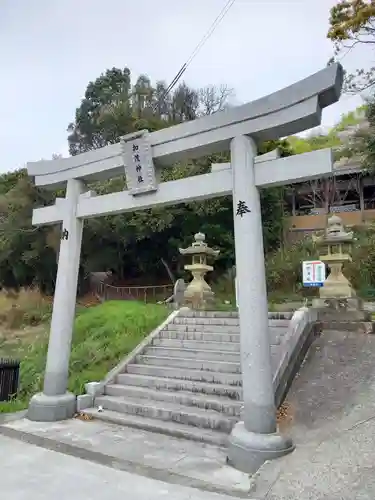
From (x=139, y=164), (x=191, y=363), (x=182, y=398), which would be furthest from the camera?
(x=191, y=363)

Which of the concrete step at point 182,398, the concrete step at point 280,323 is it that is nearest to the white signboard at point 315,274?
the concrete step at point 280,323

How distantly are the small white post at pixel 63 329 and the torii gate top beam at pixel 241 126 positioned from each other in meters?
0.78

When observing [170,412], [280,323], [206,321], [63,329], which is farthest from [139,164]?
[206,321]

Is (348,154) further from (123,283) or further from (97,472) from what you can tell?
(97,472)

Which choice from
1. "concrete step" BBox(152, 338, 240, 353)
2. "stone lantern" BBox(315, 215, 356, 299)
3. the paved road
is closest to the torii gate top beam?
"concrete step" BBox(152, 338, 240, 353)

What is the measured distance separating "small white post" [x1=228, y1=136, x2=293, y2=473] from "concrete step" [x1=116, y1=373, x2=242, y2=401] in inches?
61.0

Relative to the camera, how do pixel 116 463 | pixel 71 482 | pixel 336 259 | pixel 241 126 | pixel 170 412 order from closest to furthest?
pixel 71 482 → pixel 116 463 → pixel 241 126 → pixel 170 412 → pixel 336 259

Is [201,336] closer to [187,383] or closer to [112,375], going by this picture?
[187,383]

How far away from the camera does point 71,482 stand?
4.71 meters

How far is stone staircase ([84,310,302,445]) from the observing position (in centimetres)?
645

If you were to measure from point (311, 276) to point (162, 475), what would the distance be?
643 centimetres

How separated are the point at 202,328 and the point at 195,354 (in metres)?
1.12

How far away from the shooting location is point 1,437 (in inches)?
255

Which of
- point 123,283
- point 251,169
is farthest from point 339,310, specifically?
point 123,283
